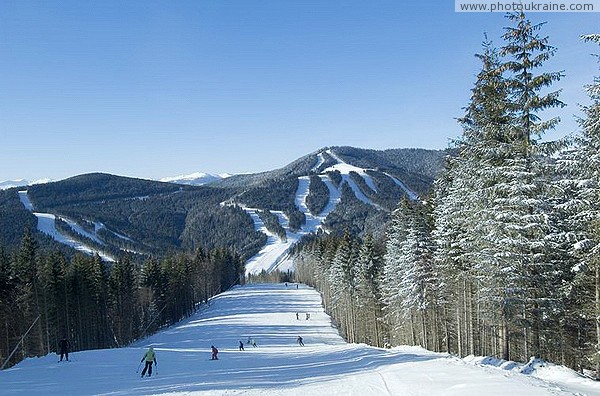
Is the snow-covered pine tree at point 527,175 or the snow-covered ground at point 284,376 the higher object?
the snow-covered pine tree at point 527,175

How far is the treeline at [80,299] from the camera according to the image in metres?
40.3

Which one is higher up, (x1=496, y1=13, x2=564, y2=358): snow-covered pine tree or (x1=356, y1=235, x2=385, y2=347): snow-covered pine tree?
(x1=496, y1=13, x2=564, y2=358): snow-covered pine tree

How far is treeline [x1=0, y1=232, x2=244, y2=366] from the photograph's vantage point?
40.3 meters

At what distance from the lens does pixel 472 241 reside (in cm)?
2212

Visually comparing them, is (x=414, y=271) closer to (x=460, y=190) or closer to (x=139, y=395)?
(x=460, y=190)

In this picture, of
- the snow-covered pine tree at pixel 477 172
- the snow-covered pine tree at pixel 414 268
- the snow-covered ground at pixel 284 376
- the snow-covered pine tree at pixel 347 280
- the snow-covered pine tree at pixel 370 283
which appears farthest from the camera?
the snow-covered pine tree at pixel 347 280

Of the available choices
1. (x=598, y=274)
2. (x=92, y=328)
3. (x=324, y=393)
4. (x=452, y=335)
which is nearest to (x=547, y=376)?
(x=598, y=274)

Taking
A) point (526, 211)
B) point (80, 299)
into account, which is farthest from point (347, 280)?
point (526, 211)

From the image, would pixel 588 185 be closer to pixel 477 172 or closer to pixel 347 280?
pixel 477 172

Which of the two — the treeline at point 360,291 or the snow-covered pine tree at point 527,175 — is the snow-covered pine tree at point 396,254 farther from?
the snow-covered pine tree at point 527,175

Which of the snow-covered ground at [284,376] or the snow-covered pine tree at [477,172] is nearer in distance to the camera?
the snow-covered ground at [284,376]

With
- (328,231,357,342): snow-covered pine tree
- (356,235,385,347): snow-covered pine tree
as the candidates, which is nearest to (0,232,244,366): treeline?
(328,231,357,342): snow-covered pine tree

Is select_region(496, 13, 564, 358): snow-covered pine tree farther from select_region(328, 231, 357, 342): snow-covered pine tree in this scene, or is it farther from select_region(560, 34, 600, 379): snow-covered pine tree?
select_region(328, 231, 357, 342): snow-covered pine tree

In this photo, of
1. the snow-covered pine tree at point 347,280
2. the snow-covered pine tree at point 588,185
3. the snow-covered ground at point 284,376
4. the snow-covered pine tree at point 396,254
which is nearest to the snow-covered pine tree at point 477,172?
the snow-covered pine tree at point 588,185
